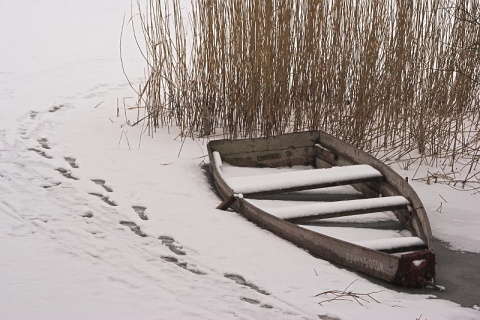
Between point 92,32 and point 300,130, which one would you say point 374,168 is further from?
point 92,32

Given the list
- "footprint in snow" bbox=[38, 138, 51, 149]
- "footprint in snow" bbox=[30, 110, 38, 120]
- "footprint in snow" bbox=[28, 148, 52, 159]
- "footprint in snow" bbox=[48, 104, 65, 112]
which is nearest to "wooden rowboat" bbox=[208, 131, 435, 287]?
"footprint in snow" bbox=[28, 148, 52, 159]

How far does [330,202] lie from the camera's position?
10.9 feet

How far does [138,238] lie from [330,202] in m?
0.89

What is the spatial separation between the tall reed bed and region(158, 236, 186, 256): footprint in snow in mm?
1550

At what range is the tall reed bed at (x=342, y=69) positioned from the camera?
4.36m

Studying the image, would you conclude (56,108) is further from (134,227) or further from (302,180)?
(302,180)

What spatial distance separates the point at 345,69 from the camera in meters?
4.48

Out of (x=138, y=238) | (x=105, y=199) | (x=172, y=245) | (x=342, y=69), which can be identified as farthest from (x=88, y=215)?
(x=342, y=69)

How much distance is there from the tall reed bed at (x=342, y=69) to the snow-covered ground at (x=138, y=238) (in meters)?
0.48

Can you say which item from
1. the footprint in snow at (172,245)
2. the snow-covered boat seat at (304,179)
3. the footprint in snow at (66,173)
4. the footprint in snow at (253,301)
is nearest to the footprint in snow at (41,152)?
the footprint in snow at (66,173)

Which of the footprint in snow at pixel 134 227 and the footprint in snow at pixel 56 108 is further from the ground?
the footprint in snow at pixel 56 108

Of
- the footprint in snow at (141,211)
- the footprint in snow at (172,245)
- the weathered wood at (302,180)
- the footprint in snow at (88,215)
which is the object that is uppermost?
the weathered wood at (302,180)

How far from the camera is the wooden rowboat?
111 inches

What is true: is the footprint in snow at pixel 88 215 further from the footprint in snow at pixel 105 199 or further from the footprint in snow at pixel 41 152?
the footprint in snow at pixel 41 152
